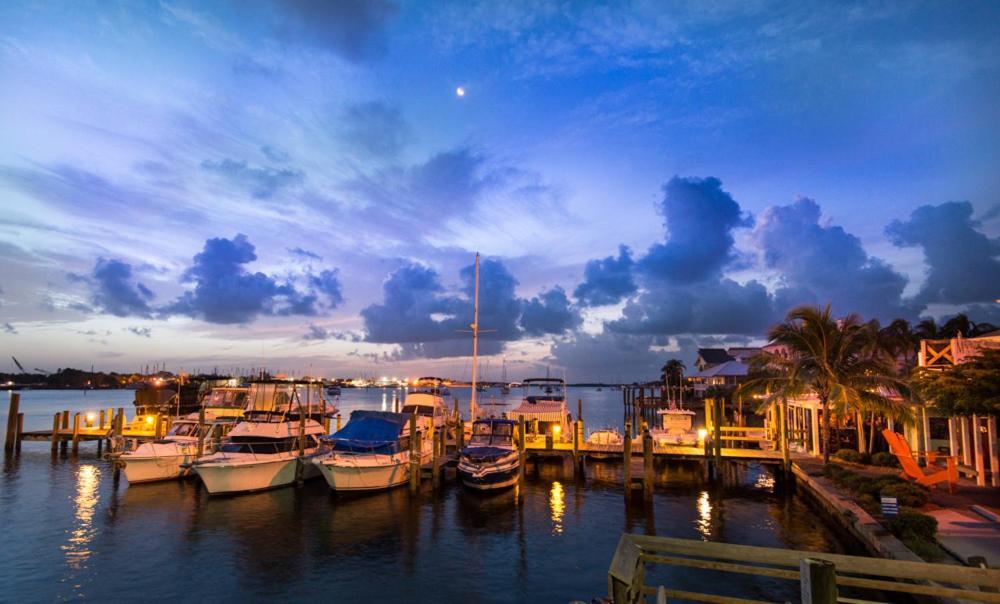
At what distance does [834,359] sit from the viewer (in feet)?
89.7

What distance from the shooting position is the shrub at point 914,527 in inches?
591

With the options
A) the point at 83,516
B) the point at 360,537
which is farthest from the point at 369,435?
the point at 83,516

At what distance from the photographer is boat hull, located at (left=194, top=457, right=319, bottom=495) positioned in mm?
27516

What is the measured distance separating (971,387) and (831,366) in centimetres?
953

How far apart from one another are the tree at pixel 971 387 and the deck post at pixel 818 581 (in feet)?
50.3

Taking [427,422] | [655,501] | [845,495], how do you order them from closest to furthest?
[845,495]
[655,501]
[427,422]

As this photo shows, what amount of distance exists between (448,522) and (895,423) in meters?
25.3

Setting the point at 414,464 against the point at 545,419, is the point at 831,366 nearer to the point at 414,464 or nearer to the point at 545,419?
the point at 545,419

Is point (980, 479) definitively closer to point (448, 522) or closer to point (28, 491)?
point (448, 522)

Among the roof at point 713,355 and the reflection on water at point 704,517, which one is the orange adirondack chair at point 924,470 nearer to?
the reflection on water at point 704,517

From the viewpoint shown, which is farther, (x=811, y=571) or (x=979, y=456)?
(x=979, y=456)

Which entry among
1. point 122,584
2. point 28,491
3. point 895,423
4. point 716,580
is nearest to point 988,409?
point 716,580

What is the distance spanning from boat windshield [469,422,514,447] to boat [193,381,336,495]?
9.14 metres

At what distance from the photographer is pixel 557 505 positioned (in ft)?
→ 87.8
